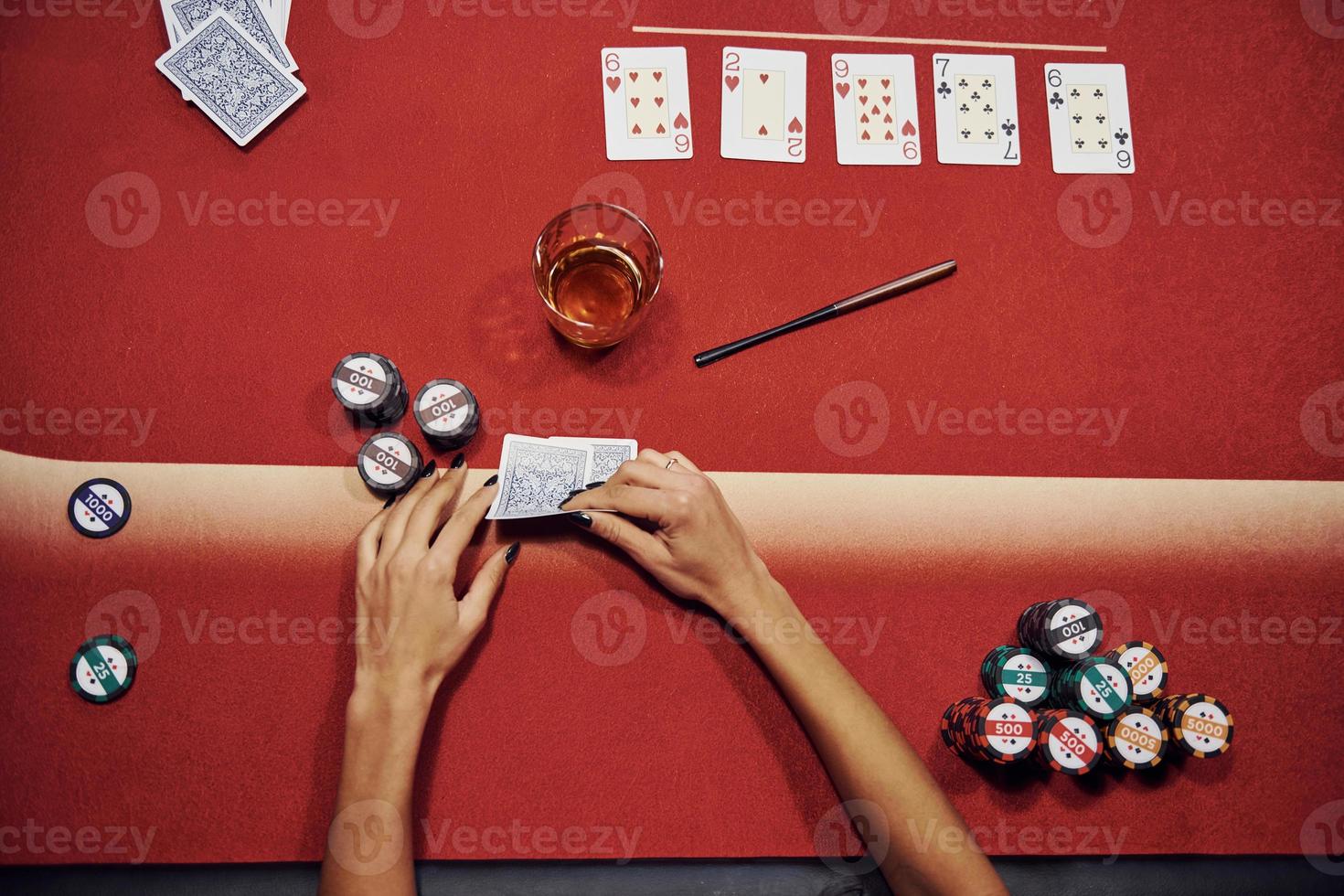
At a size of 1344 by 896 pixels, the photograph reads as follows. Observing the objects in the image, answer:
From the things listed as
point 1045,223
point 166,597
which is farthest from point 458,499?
point 1045,223

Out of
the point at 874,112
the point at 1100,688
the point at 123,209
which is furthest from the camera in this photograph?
the point at 874,112

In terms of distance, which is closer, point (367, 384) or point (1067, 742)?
point (1067, 742)

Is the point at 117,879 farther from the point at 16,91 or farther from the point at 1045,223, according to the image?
the point at 1045,223

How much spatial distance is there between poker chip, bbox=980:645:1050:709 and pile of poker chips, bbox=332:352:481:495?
116 centimetres

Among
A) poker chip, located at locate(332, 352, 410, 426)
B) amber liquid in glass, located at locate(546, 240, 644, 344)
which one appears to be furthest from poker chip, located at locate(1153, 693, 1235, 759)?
poker chip, located at locate(332, 352, 410, 426)

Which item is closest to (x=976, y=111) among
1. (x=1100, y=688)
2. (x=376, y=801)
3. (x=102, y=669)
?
(x=1100, y=688)

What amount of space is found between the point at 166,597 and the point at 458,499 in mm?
603

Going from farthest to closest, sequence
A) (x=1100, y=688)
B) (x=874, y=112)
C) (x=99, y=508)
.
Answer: (x=874, y=112), (x=99, y=508), (x=1100, y=688)

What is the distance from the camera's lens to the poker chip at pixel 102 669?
1516 millimetres

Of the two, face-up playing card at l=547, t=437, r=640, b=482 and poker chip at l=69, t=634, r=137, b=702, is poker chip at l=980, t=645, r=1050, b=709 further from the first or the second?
poker chip at l=69, t=634, r=137, b=702

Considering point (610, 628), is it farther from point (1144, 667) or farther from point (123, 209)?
point (123, 209)

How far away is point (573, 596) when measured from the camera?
160 cm

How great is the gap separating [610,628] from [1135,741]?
102 centimetres

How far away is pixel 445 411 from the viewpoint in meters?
1.56
